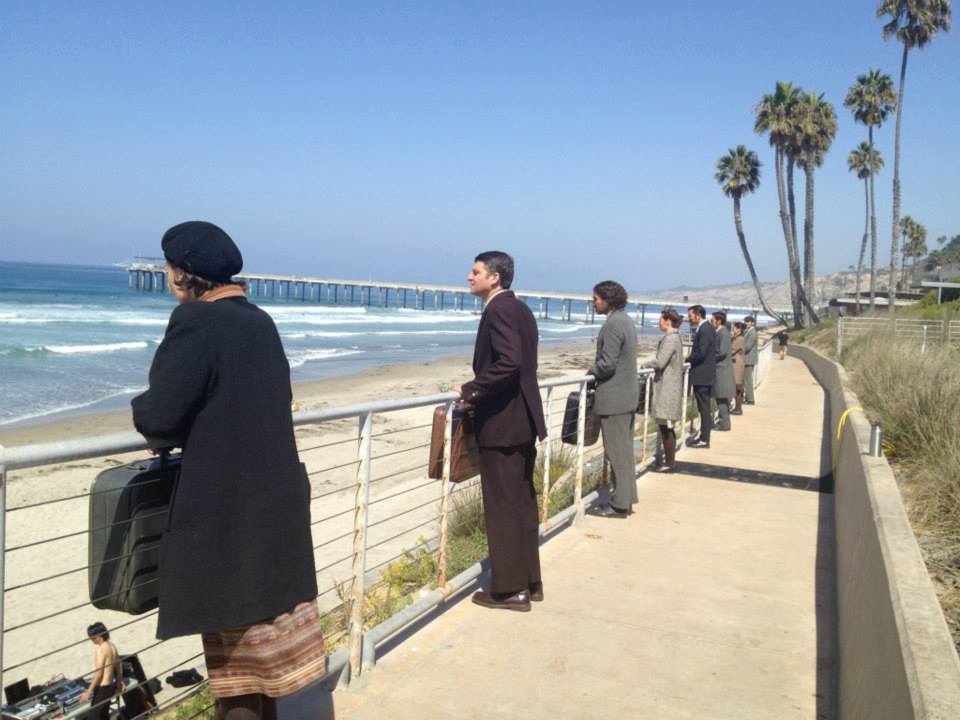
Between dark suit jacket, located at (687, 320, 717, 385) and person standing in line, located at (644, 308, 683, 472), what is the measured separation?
4.37ft

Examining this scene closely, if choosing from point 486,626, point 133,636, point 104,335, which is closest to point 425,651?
point 486,626

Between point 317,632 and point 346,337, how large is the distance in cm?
4349

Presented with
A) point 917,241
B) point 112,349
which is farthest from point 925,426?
point 917,241

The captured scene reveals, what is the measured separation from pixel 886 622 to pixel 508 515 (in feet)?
6.34

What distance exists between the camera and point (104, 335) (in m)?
36.7

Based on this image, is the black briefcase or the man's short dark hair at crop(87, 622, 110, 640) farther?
the black briefcase

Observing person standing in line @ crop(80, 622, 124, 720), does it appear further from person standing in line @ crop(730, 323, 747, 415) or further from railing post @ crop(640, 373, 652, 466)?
person standing in line @ crop(730, 323, 747, 415)

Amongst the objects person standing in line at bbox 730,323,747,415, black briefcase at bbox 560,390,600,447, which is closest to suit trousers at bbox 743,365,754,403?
person standing in line at bbox 730,323,747,415

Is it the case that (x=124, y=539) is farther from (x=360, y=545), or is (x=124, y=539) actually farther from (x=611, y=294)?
(x=611, y=294)

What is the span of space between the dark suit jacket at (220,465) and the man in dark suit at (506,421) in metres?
1.82

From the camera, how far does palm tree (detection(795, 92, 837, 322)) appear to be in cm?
4247

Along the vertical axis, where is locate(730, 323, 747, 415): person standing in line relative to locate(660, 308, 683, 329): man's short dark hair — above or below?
below

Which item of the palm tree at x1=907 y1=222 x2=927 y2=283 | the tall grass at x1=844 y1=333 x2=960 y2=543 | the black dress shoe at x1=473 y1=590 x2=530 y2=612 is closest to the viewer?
the black dress shoe at x1=473 y1=590 x2=530 y2=612

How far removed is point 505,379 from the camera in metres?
4.06
